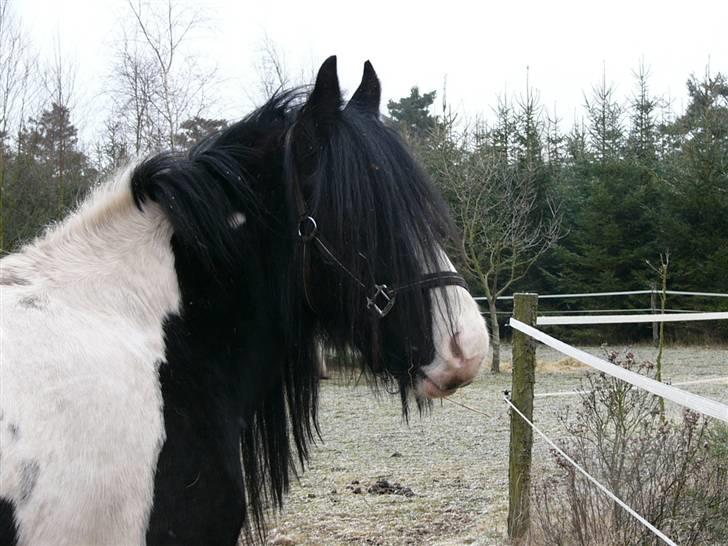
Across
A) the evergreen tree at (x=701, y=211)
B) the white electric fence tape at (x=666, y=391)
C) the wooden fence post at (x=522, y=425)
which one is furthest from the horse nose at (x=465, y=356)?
the evergreen tree at (x=701, y=211)

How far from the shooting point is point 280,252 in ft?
6.94

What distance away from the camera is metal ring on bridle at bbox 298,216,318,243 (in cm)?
205

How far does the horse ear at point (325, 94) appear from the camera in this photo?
6.98ft

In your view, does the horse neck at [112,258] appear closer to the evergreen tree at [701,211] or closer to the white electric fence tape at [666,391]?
the white electric fence tape at [666,391]

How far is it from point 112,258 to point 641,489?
2.94 metres

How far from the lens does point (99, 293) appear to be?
5.98ft

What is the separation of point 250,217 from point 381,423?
902 cm

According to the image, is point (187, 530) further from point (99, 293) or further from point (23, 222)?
point (23, 222)

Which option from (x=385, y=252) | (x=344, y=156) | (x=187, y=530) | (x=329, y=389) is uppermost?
(x=344, y=156)

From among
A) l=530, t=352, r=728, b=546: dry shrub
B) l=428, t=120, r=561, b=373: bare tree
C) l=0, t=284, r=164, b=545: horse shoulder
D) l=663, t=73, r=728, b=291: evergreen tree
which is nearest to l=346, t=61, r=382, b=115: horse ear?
l=0, t=284, r=164, b=545: horse shoulder

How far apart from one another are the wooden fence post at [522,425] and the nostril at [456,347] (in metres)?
2.66

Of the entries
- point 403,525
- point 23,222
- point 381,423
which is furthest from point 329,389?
point 403,525

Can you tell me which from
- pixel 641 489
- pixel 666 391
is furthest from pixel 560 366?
pixel 666 391

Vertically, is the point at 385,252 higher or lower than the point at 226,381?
higher
